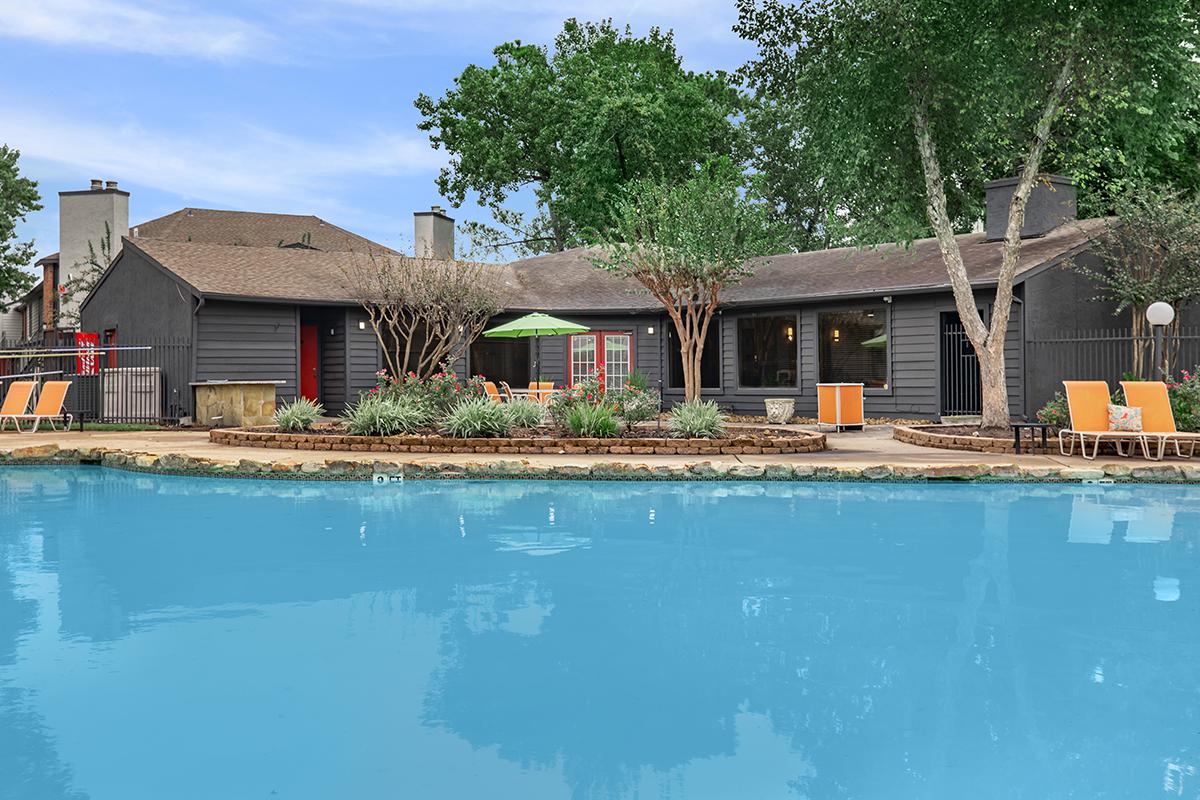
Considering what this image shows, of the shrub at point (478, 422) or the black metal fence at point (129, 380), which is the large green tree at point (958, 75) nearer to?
the shrub at point (478, 422)

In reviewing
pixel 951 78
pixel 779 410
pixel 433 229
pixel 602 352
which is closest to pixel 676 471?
pixel 951 78

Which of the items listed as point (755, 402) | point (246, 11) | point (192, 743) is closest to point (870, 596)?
point (192, 743)

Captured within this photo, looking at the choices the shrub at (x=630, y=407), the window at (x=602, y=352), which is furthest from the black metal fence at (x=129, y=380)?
the shrub at (x=630, y=407)

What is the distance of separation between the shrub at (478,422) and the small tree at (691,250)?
434cm

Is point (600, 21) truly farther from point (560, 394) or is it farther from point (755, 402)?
point (560, 394)

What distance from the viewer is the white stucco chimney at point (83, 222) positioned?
29969 mm

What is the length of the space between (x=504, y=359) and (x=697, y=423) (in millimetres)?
10137

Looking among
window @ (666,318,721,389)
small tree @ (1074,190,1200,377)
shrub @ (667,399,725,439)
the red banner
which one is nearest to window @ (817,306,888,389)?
window @ (666,318,721,389)

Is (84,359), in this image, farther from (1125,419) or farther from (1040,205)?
(1040,205)

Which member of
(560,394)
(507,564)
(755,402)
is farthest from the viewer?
(755,402)

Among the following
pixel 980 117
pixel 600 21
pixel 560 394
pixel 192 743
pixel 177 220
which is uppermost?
pixel 600 21

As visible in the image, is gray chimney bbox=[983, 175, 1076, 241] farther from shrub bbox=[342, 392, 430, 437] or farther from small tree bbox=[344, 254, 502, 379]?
shrub bbox=[342, 392, 430, 437]

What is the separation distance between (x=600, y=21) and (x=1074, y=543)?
32.5 metres

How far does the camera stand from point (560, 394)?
1316 centimetres
